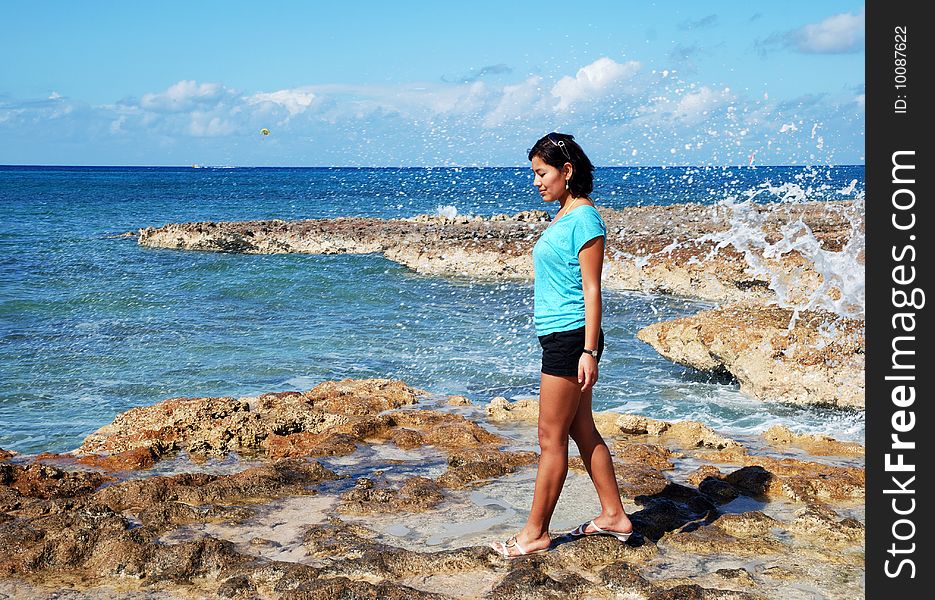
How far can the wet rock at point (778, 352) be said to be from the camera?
354 inches

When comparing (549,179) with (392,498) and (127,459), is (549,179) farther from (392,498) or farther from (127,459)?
(127,459)

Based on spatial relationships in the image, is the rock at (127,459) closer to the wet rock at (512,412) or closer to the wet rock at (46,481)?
the wet rock at (46,481)

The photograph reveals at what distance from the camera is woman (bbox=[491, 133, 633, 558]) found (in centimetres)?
395

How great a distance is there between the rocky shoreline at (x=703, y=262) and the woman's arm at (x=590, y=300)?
5.90 metres

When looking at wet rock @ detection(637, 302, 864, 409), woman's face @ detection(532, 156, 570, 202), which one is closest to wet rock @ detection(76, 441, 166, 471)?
woman's face @ detection(532, 156, 570, 202)

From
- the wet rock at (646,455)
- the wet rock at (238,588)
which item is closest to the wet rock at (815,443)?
the wet rock at (646,455)

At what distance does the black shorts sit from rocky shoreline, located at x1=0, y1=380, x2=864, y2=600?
98 centimetres

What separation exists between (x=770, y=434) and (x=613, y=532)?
3.18 metres

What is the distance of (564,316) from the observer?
403 centimetres

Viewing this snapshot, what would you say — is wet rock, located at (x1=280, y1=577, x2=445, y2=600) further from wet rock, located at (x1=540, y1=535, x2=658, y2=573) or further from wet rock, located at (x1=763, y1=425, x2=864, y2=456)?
wet rock, located at (x1=763, y1=425, x2=864, y2=456)

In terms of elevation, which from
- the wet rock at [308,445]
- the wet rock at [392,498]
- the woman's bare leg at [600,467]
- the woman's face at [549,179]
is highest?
the woman's face at [549,179]

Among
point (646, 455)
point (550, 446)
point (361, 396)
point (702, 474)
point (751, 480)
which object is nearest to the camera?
point (550, 446)

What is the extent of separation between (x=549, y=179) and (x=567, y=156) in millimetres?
139

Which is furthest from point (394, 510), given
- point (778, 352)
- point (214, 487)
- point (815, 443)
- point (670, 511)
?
point (778, 352)
